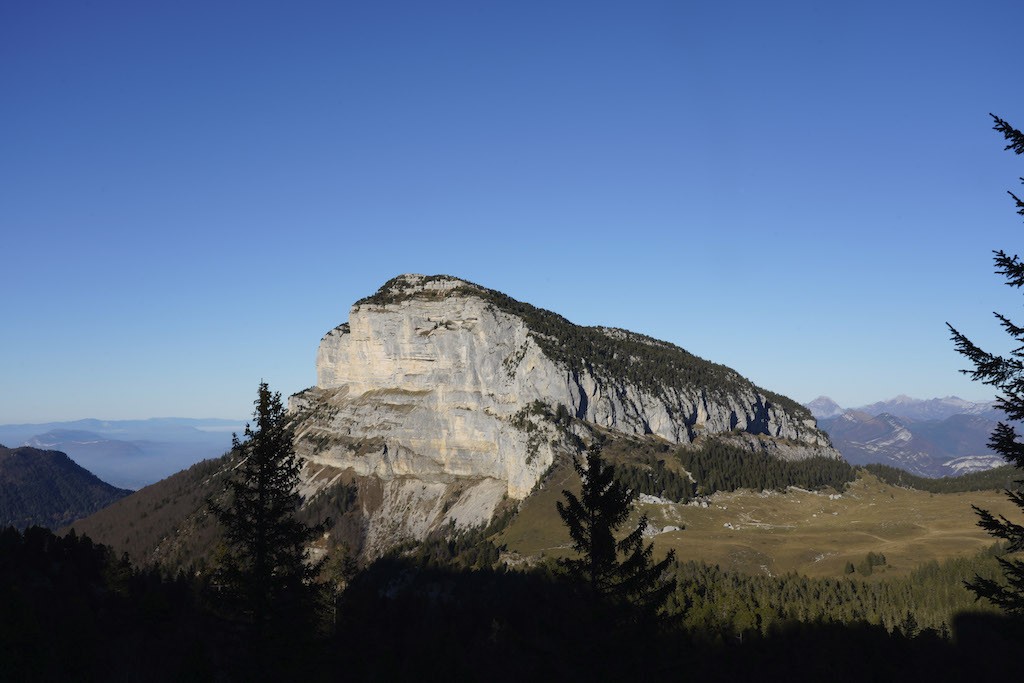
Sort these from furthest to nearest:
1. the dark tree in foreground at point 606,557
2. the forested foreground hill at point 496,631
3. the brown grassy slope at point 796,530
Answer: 1. the brown grassy slope at point 796,530
2. the dark tree in foreground at point 606,557
3. the forested foreground hill at point 496,631

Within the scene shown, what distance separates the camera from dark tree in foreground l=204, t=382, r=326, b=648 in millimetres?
28312

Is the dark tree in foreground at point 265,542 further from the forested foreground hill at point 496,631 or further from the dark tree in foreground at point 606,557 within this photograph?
the dark tree in foreground at point 606,557

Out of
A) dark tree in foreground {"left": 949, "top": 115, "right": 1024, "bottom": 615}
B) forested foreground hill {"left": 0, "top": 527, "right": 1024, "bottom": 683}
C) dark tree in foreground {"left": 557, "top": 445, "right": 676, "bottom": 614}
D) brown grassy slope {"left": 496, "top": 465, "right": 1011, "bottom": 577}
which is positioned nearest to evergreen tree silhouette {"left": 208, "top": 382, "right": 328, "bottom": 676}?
forested foreground hill {"left": 0, "top": 527, "right": 1024, "bottom": 683}

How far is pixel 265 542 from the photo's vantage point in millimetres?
29266

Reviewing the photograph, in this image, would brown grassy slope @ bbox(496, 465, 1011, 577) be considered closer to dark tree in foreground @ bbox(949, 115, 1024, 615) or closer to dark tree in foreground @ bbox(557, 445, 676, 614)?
dark tree in foreground @ bbox(557, 445, 676, 614)

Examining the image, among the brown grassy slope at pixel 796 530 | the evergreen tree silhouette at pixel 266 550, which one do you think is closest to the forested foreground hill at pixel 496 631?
the evergreen tree silhouette at pixel 266 550

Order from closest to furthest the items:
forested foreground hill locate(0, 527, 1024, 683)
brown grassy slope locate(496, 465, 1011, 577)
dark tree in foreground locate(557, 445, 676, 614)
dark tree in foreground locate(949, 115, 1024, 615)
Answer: dark tree in foreground locate(949, 115, 1024, 615)
forested foreground hill locate(0, 527, 1024, 683)
dark tree in foreground locate(557, 445, 676, 614)
brown grassy slope locate(496, 465, 1011, 577)

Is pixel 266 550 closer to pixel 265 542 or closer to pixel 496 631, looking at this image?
pixel 265 542

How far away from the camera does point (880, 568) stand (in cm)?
12175

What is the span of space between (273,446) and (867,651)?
75536mm

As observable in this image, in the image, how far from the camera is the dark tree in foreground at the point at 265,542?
92.9 feet

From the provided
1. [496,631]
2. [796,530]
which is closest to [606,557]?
[496,631]

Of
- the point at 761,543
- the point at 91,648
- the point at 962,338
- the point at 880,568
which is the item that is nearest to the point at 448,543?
the point at 761,543

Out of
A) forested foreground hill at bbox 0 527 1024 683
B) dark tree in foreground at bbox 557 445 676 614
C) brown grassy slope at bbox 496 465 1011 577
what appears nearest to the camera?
forested foreground hill at bbox 0 527 1024 683
